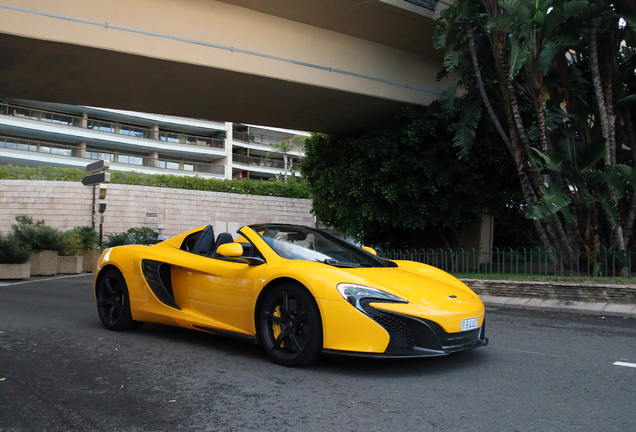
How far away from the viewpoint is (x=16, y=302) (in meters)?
9.41

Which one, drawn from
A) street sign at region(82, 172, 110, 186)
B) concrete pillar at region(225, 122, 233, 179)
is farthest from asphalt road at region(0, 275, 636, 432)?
concrete pillar at region(225, 122, 233, 179)

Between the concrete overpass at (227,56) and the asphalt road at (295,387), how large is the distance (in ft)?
20.7

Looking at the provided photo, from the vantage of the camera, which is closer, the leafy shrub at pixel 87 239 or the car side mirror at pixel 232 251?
the car side mirror at pixel 232 251

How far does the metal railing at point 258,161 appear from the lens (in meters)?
62.5

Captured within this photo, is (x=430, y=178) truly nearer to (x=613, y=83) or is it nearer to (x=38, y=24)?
(x=613, y=83)

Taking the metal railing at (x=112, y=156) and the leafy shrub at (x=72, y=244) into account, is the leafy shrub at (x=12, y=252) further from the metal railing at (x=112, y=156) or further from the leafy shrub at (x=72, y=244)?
the metal railing at (x=112, y=156)

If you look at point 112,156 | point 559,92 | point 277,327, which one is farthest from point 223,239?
point 112,156

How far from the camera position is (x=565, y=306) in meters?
8.93

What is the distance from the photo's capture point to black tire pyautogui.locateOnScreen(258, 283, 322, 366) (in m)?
4.47

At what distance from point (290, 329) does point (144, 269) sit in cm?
219

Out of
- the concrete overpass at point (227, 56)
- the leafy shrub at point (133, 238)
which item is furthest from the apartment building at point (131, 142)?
the concrete overpass at point (227, 56)

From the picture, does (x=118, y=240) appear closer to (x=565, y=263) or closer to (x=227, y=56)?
(x=227, y=56)

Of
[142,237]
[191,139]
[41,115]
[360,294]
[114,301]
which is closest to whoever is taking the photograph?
[360,294]

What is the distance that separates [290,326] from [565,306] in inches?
241
